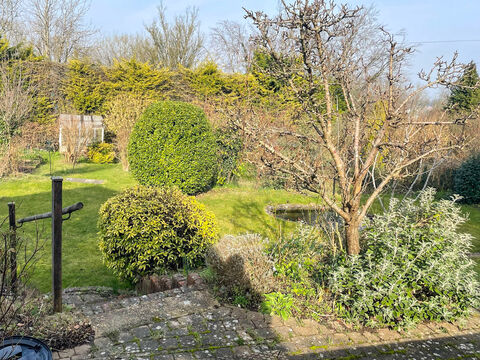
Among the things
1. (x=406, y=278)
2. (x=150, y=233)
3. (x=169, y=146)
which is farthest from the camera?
(x=169, y=146)

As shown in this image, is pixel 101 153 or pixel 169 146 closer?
pixel 169 146

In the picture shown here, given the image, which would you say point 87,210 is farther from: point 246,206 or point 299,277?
point 299,277

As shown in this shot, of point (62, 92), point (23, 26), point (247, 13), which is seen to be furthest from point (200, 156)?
point (23, 26)

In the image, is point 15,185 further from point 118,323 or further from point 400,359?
point 400,359

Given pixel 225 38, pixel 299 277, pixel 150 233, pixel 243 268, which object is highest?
pixel 225 38

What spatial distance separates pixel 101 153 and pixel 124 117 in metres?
2.09

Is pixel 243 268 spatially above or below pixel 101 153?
below

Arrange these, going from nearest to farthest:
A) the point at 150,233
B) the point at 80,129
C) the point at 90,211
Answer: the point at 150,233
the point at 90,211
the point at 80,129

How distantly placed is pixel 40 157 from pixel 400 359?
14.0 meters

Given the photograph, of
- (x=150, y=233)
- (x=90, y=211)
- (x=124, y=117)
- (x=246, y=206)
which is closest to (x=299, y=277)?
(x=150, y=233)

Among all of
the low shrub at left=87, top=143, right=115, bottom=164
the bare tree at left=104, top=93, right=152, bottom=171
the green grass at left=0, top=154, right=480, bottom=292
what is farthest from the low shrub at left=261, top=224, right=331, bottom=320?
the low shrub at left=87, top=143, right=115, bottom=164

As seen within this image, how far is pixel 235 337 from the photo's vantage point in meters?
3.20

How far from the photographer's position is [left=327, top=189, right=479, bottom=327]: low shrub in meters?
3.45

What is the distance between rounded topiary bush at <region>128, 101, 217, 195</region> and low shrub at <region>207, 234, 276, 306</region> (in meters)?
5.17
